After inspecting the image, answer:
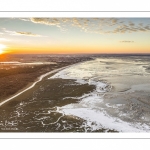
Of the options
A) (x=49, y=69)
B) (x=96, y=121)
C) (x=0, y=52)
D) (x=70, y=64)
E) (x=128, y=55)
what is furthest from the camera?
(x=70, y=64)

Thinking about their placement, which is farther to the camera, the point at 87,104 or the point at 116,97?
the point at 116,97

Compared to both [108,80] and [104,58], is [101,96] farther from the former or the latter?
[104,58]

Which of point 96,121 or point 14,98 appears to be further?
point 14,98

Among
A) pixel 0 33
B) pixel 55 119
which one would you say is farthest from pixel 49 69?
pixel 55 119

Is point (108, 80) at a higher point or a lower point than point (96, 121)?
higher
